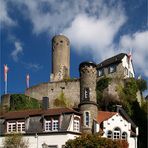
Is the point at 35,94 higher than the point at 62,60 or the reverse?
the reverse

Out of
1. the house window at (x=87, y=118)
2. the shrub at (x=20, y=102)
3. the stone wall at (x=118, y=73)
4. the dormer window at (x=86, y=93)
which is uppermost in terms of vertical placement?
the stone wall at (x=118, y=73)

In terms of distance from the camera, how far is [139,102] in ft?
284

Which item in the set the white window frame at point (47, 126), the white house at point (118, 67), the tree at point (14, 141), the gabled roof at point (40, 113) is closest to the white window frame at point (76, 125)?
the gabled roof at point (40, 113)

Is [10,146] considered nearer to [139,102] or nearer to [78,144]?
[78,144]

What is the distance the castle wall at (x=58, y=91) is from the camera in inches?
3428

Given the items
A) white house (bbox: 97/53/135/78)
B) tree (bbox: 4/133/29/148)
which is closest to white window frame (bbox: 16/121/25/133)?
tree (bbox: 4/133/29/148)

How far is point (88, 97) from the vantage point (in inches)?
2569

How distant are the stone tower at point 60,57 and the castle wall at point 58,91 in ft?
35.8

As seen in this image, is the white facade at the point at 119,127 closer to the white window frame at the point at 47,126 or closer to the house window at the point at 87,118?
the house window at the point at 87,118

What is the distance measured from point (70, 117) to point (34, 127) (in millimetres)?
4524

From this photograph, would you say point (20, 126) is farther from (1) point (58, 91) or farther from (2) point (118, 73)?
(2) point (118, 73)

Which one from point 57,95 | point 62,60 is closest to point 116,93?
point 57,95

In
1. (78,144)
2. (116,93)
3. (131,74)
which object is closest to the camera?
(78,144)

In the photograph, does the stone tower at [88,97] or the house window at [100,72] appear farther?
the house window at [100,72]
